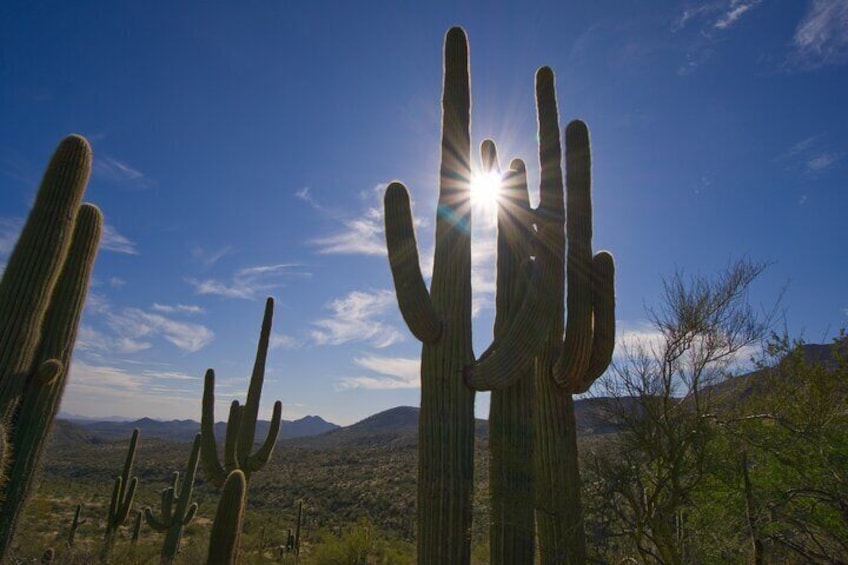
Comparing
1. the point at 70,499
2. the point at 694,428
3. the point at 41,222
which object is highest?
the point at 41,222

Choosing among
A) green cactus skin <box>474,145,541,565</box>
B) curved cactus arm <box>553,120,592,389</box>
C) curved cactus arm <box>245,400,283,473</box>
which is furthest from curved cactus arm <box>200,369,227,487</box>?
curved cactus arm <box>553,120,592,389</box>

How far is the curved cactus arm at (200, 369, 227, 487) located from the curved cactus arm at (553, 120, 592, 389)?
26.0ft

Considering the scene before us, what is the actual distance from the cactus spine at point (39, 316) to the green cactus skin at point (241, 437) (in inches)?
223

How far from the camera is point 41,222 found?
530 cm

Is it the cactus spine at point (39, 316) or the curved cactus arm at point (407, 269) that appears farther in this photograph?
the curved cactus arm at point (407, 269)

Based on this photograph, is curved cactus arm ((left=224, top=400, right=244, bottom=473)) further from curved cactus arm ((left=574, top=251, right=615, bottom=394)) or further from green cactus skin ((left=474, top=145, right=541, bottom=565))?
curved cactus arm ((left=574, top=251, right=615, bottom=394))

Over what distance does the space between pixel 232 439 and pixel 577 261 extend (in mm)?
8496

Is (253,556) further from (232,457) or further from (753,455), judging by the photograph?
(753,455)

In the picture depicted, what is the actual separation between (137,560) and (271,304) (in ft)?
28.5

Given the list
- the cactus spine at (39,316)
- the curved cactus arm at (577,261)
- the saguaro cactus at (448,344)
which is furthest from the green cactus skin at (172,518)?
the curved cactus arm at (577,261)

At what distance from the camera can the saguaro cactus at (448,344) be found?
5.29 meters

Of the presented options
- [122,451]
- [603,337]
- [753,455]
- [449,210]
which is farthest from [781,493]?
[122,451]

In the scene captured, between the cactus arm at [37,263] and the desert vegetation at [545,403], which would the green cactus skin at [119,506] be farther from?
the cactus arm at [37,263]

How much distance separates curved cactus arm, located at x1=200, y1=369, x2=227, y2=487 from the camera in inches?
420
